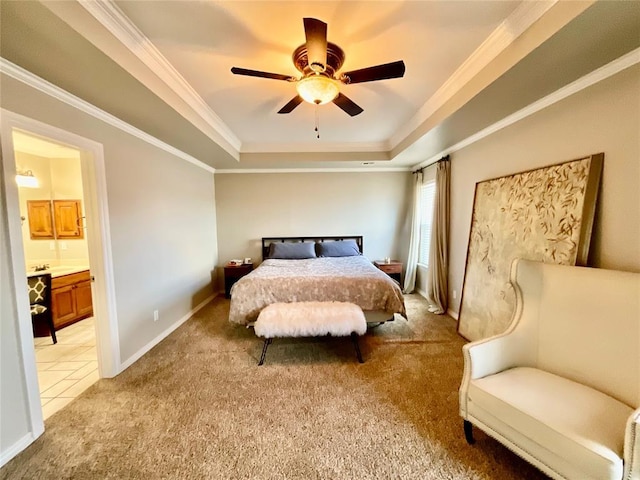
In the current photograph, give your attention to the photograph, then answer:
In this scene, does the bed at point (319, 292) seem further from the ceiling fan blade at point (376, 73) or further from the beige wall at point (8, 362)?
the ceiling fan blade at point (376, 73)

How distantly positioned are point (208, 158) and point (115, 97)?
7.04 ft

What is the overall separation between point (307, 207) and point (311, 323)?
300cm

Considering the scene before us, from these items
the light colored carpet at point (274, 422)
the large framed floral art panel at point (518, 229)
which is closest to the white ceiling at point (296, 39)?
the large framed floral art panel at point (518, 229)

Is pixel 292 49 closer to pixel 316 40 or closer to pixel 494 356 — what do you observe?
pixel 316 40

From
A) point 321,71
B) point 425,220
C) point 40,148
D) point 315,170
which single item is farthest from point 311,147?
point 40,148

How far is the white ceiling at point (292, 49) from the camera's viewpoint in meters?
1.45

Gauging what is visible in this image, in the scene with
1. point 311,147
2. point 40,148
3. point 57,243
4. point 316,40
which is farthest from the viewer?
point 311,147

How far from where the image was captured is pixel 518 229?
248 centimetres

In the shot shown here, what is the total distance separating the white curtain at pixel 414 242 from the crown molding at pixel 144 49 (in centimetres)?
365

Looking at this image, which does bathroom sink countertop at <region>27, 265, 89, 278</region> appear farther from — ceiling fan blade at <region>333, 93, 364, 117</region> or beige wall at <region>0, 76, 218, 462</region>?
ceiling fan blade at <region>333, 93, 364, 117</region>

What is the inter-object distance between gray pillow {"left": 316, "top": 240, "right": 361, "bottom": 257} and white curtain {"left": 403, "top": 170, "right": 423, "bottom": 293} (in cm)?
106

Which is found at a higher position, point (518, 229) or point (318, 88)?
point (318, 88)

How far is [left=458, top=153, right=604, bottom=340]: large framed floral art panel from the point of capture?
194cm

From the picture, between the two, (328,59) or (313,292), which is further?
(313,292)
